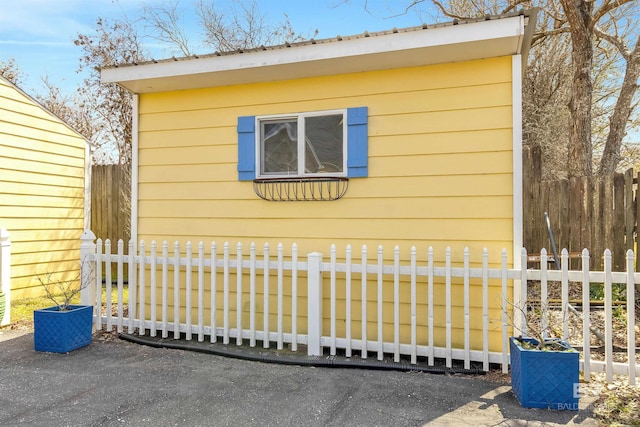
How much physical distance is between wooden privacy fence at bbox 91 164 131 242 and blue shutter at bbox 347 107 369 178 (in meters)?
6.10

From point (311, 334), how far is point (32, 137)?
19.2 ft

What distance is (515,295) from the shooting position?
3.75m

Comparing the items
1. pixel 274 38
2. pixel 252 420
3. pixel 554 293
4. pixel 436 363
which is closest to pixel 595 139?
pixel 554 293

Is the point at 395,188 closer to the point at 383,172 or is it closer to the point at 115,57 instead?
the point at 383,172

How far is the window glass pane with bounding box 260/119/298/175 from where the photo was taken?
4524mm

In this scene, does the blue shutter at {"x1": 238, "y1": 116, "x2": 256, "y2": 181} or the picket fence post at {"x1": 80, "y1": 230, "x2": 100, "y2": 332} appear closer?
the blue shutter at {"x1": 238, "y1": 116, "x2": 256, "y2": 181}

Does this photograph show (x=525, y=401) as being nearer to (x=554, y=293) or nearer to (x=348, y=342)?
(x=348, y=342)

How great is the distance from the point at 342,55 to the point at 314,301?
7.60ft

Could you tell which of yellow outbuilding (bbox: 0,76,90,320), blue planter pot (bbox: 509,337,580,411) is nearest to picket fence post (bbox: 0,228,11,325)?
yellow outbuilding (bbox: 0,76,90,320)

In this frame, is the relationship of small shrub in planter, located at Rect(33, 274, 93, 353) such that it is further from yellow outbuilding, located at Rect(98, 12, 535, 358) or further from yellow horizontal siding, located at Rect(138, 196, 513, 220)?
yellow horizontal siding, located at Rect(138, 196, 513, 220)

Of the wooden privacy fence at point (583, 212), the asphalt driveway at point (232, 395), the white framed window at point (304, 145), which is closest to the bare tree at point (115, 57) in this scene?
the white framed window at point (304, 145)

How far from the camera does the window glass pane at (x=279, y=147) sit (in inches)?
178

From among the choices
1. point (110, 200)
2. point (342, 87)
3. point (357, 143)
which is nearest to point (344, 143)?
point (357, 143)

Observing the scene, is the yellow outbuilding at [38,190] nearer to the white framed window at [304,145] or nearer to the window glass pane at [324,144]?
the white framed window at [304,145]
